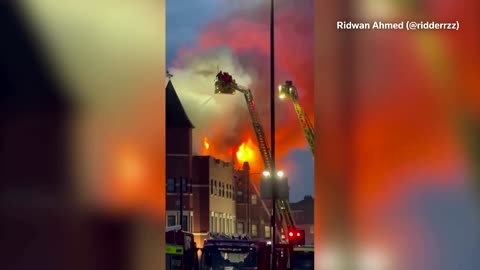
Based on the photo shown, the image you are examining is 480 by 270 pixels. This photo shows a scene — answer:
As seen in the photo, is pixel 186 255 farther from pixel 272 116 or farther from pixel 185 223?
pixel 272 116

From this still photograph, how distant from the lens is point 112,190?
260cm

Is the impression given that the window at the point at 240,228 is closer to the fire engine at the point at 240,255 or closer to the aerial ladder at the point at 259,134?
the fire engine at the point at 240,255

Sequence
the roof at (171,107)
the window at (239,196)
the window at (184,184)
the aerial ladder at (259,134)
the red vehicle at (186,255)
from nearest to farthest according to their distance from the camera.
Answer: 1. the roof at (171,107)
2. the aerial ladder at (259,134)
3. the window at (239,196)
4. the window at (184,184)
5. the red vehicle at (186,255)

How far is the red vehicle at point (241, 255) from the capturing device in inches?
362

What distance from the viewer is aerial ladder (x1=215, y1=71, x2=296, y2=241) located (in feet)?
17.7

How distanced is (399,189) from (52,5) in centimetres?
139

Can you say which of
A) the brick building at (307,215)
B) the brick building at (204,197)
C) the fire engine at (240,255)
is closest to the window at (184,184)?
the brick building at (204,197)

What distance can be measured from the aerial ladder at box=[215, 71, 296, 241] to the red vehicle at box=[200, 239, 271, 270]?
36 cm

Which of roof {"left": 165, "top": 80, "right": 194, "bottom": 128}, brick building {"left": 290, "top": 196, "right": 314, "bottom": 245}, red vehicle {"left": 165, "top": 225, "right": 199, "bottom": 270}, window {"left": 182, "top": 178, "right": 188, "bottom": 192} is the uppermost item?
roof {"left": 165, "top": 80, "right": 194, "bottom": 128}

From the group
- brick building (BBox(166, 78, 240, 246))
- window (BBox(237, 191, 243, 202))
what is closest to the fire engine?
brick building (BBox(166, 78, 240, 246))

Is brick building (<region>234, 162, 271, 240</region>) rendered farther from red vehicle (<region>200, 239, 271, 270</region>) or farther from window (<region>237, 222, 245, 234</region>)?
red vehicle (<region>200, 239, 271, 270</region>)

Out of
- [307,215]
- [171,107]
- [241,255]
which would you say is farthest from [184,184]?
[171,107]

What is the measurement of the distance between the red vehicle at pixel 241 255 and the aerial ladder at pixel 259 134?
1.17 feet

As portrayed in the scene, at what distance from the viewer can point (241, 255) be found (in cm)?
928
